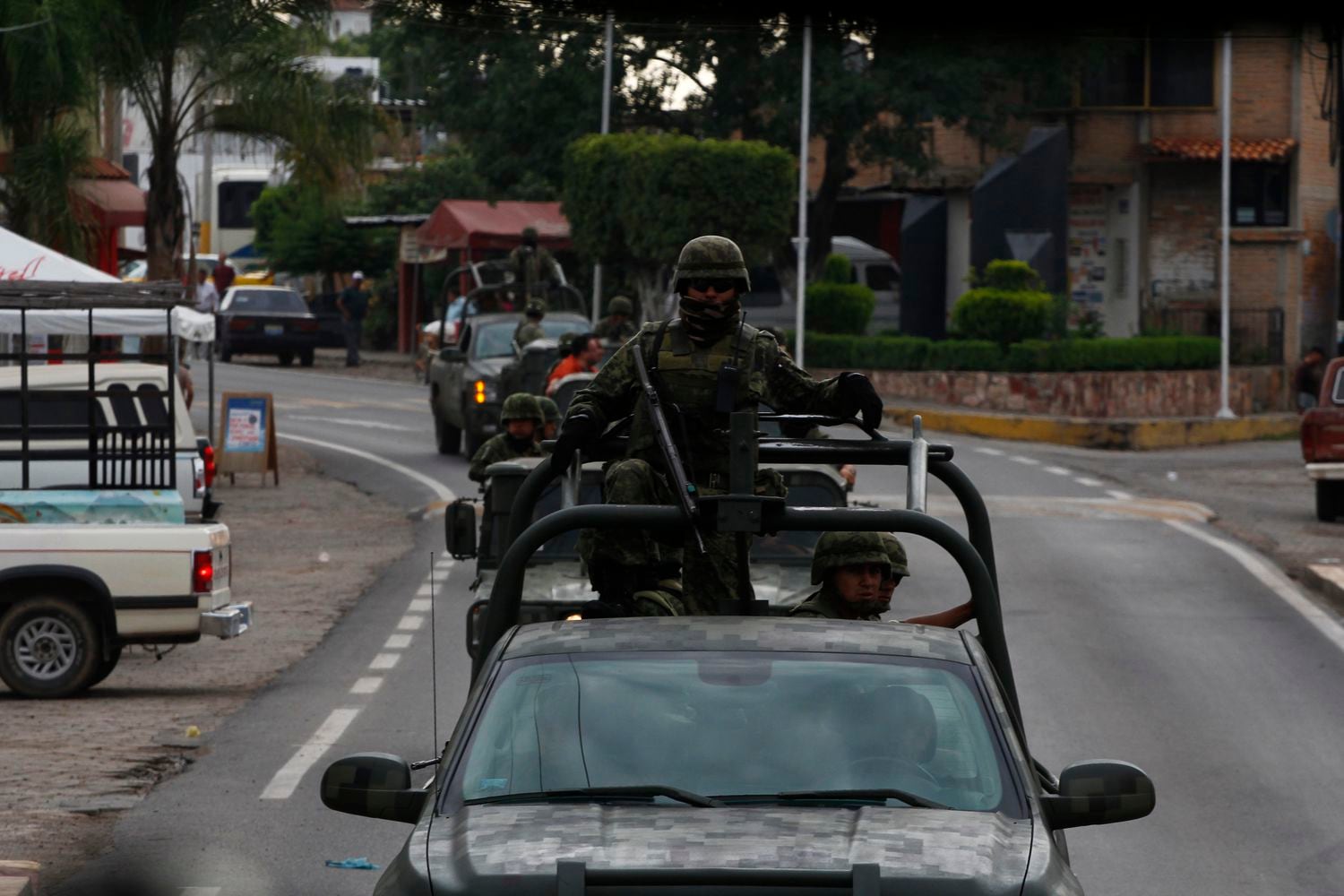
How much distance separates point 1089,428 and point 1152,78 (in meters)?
14.1

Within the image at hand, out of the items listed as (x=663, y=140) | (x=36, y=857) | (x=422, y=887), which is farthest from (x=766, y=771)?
(x=663, y=140)

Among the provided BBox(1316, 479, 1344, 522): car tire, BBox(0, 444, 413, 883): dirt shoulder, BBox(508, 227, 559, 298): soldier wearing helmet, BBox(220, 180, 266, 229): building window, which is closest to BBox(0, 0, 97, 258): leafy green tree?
BBox(508, 227, 559, 298): soldier wearing helmet

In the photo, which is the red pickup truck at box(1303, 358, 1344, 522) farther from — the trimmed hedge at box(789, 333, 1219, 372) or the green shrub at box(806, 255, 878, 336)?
the green shrub at box(806, 255, 878, 336)

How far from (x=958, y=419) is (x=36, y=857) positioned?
27.6 metres

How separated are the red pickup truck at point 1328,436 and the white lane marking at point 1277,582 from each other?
4.90ft

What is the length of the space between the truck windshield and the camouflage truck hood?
15 centimetres

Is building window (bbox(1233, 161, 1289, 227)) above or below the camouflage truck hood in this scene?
above

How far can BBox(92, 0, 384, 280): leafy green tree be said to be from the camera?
93.1 ft

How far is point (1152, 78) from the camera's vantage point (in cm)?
4553

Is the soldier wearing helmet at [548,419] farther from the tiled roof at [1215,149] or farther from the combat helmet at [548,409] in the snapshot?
the tiled roof at [1215,149]

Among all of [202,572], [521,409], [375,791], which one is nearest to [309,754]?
[202,572]

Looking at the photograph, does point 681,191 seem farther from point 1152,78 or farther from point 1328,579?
point 1328,579

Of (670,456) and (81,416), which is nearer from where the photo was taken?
(670,456)

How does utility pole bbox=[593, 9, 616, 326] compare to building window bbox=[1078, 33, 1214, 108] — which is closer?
utility pole bbox=[593, 9, 616, 326]
